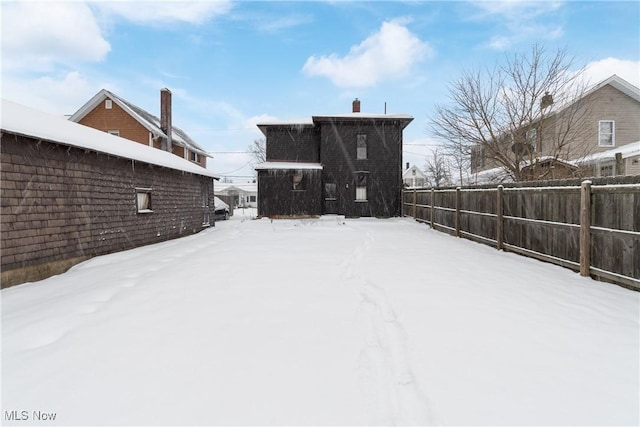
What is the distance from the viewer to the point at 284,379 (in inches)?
98.9

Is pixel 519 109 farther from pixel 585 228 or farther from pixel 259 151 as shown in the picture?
pixel 259 151

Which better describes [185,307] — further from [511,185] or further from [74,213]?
[511,185]

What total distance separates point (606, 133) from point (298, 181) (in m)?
19.7

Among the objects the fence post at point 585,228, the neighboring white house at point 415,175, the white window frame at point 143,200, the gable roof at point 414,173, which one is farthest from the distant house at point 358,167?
the gable roof at point 414,173

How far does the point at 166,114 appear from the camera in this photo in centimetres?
2286

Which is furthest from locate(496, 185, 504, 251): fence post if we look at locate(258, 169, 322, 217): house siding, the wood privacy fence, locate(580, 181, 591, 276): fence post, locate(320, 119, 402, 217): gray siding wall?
locate(258, 169, 322, 217): house siding

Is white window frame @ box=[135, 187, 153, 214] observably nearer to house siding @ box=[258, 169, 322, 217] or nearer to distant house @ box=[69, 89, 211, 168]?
house siding @ box=[258, 169, 322, 217]

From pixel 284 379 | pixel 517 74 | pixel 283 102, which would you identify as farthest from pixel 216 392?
pixel 283 102

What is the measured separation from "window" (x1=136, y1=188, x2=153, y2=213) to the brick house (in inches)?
1.3

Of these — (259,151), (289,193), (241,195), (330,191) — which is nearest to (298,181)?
(289,193)

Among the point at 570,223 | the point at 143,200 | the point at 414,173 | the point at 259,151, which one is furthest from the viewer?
the point at 414,173

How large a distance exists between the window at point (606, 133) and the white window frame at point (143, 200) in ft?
82.5

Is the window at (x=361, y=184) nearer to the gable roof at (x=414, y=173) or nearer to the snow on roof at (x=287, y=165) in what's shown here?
the snow on roof at (x=287, y=165)

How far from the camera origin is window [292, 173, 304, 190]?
21.2m
